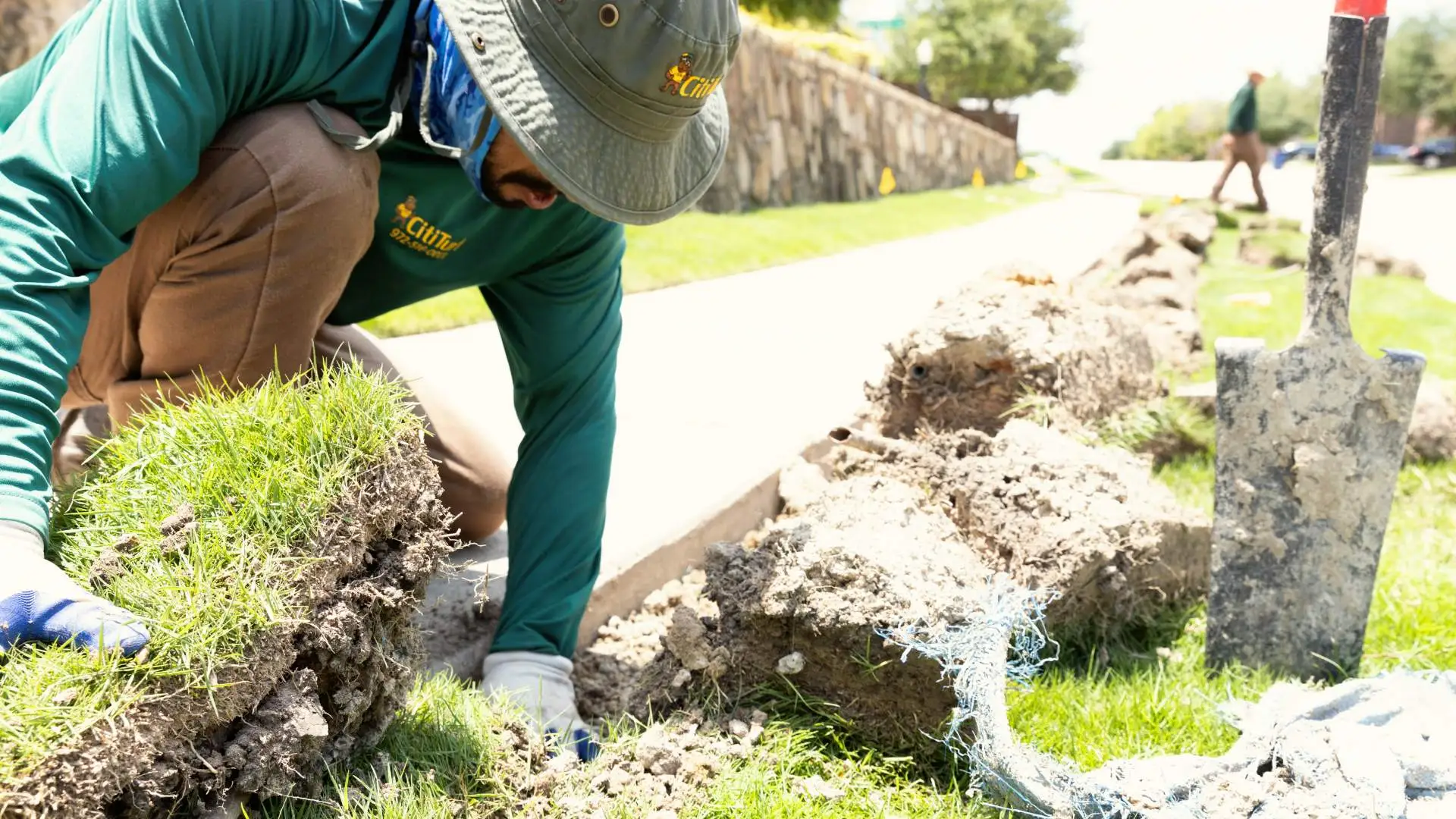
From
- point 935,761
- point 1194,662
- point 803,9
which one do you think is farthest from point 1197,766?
point 803,9

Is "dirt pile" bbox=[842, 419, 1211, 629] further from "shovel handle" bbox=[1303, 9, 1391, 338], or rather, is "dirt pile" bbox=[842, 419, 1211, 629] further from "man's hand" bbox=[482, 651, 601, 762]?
"man's hand" bbox=[482, 651, 601, 762]

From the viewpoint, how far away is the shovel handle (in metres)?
2.70

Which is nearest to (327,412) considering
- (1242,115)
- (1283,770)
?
(1283,770)

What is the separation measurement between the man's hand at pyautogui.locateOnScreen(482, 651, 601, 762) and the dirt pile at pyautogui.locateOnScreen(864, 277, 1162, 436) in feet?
4.83

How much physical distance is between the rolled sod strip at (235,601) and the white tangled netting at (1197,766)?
0.97m

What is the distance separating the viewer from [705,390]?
16.9 ft

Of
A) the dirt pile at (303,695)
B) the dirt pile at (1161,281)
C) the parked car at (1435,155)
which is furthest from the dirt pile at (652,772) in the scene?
the parked car at (1435,155)

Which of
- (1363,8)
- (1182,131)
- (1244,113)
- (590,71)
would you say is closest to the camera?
(590,71)

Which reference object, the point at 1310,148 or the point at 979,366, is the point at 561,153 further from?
the point at 1310,148

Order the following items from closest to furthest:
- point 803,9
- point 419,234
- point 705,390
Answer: point 419,234, point 705,390, point 803,9

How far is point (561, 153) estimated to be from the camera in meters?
2.02

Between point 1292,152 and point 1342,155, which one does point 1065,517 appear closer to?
point 1342,155

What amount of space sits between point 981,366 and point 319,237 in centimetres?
209

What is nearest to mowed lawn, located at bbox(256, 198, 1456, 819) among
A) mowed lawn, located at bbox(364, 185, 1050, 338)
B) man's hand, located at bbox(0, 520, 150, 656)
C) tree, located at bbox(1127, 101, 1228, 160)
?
man's hand, located at bbox(0, 520, 150, 656)
